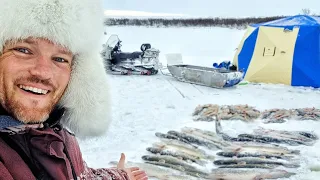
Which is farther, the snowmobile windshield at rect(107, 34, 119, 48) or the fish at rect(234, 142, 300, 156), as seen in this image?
the snowmobile windshield at rect(107, 34, 119, 48)

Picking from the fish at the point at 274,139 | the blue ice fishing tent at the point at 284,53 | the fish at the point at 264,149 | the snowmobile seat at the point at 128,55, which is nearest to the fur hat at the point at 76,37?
the fish at the point at 264,149

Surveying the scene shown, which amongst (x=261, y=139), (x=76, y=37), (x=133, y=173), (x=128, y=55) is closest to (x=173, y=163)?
(x=261, y=139)

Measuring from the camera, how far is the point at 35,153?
4.26 feet

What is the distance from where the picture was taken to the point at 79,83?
1.62m

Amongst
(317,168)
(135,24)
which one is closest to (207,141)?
(317,168)

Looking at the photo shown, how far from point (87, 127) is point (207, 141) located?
4.25 metres

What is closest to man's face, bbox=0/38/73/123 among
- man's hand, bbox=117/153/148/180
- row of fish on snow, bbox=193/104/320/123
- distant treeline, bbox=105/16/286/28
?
man's hand, bbox=117/153/148/180

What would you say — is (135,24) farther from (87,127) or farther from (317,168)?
(87,127)

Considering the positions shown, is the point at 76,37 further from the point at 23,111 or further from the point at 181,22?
the point at 181,22

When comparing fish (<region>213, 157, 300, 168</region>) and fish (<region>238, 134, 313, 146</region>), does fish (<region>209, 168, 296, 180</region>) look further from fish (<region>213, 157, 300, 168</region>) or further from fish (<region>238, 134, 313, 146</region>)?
fish (<region>238, 134, 313, 146</region>)

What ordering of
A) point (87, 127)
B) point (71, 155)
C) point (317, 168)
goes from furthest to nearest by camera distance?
point (317, 168) → point (87, 127) → point (71, 155)

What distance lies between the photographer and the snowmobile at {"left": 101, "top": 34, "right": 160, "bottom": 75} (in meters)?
12.7

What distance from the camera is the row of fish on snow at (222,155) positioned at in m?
4.66

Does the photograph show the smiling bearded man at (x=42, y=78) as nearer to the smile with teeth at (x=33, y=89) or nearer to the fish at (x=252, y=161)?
the smile with teeth at (x=33, y=89)
